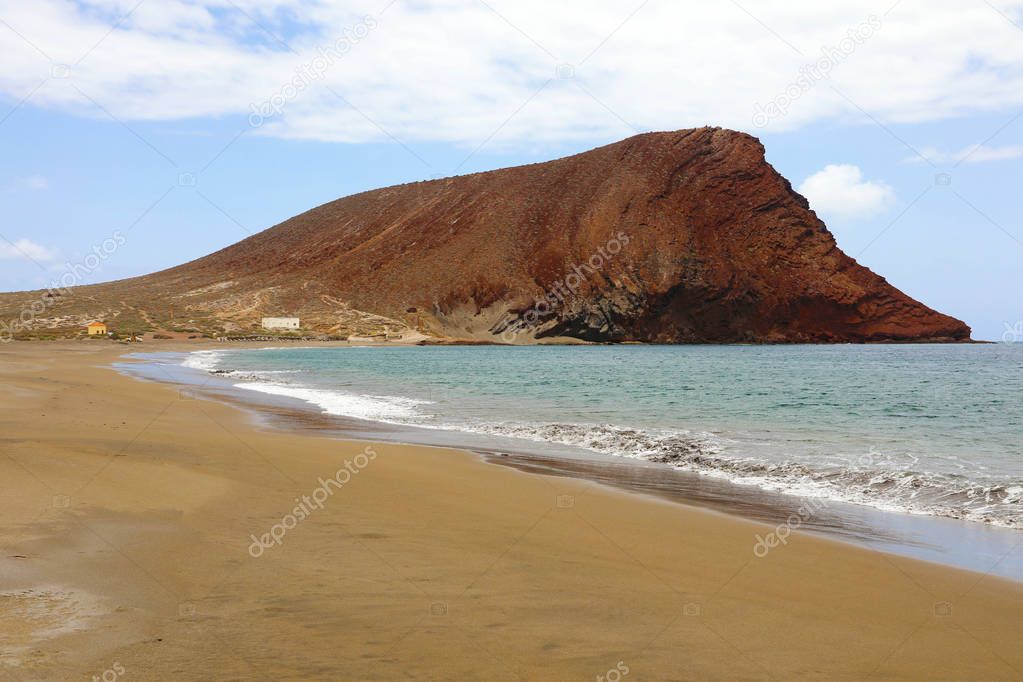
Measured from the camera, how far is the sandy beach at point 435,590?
4.77 meters

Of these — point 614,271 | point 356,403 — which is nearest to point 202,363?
point 356,403

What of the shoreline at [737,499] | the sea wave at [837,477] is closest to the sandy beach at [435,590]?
the shoreline at [737,499]

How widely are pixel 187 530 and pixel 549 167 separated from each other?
146 meters

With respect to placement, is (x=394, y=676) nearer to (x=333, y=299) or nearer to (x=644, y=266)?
(x=644, y=266)

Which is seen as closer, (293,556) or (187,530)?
(293,556)

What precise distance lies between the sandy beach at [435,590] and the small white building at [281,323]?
109392 millimetres

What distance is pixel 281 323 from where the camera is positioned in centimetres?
11794

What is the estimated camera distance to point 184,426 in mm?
16516

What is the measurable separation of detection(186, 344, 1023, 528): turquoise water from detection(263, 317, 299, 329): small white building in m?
79.0

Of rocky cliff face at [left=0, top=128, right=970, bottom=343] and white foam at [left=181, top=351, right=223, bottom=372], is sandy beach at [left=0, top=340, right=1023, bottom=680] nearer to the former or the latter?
white foam at [left=181, top=351, right=223, bottom=372]

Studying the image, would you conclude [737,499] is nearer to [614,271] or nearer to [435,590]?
[435,590]

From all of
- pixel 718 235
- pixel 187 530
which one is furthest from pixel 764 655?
pixel 718 235

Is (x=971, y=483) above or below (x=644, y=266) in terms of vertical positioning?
below

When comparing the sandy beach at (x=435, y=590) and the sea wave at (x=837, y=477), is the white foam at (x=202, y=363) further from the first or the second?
the sandy beach at (x=435, y=590)
